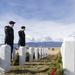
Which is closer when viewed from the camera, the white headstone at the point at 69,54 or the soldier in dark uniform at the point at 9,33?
the white headstone at the point at 69,54

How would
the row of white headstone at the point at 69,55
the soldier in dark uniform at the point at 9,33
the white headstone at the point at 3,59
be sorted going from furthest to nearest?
the soldier in dark uniform at the point at 9,33 < the white headstone at the point at 3,59 < the row of white headstone at the point at 69,55

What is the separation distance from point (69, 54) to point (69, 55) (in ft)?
0.08

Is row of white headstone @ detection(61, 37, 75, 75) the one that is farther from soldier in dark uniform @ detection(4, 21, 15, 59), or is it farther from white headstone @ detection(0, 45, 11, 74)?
soldier in dark uniform @ detection(4, 21, 15, 59)

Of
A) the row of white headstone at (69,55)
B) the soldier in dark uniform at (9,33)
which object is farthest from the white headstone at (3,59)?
the row of white headstone at (69,55)

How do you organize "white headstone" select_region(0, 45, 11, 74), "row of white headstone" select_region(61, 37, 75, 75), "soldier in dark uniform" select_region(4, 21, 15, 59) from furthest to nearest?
1. "soldier in dark uniform" select_region(4, 21, 15, 59)
2. "white headstone" select_region(0, 45, 11, 74)
3. "row of white headstone" select_region(61, 37, 75, 75)

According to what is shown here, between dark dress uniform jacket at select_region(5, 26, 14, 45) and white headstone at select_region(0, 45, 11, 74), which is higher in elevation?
dark dress uniform jacket at select_region(5, 26, 14, 45)

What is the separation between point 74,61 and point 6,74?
4.58 m

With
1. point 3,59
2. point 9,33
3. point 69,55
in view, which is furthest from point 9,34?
point 69,55

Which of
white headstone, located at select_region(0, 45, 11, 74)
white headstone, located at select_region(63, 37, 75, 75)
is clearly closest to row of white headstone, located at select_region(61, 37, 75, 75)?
white headstone, located at select_region(63, 37, 75, 75)

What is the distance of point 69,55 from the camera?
6.82 meters

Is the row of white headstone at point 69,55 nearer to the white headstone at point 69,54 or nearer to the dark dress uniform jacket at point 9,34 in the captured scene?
the white headstone at point 69,54

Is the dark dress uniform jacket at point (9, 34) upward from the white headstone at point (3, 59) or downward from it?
upward

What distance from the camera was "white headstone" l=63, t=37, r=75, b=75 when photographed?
6758 mm

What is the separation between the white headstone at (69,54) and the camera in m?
6.76
